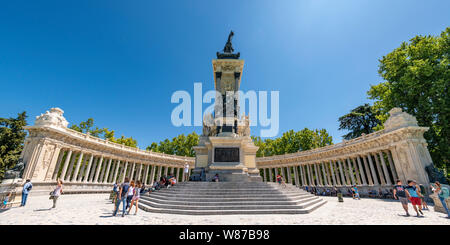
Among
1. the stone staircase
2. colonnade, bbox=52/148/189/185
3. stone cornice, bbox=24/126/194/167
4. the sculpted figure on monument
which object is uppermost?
the sculpted figure on monument

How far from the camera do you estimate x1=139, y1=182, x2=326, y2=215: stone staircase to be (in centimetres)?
922

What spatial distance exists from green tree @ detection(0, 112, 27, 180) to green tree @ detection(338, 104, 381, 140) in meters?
57.3

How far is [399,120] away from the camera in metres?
20.2

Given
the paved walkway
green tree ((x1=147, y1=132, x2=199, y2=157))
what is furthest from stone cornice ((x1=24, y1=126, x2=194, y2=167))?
the paved walkway

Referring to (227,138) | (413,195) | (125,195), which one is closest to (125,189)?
(125,195)

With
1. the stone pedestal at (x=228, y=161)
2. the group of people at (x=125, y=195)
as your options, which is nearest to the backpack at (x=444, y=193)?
the stone pedestal at (x=228, y=161)

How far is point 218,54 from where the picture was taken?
77.2ft

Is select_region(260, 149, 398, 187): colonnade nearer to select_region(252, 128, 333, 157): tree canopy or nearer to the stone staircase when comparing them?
select_region(252, 128, 333, 157): tree canopy

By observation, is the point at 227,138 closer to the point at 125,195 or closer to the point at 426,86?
the point at 125,195

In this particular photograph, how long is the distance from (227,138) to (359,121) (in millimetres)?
34305

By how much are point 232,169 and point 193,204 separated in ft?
23.7
